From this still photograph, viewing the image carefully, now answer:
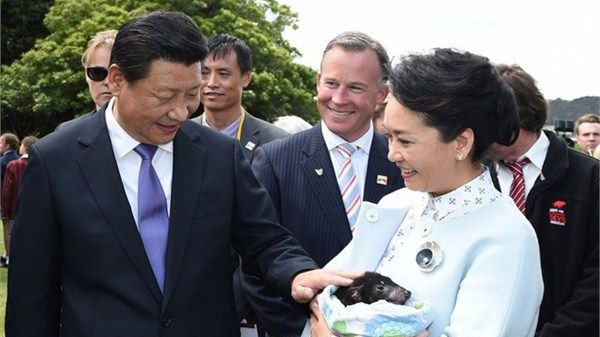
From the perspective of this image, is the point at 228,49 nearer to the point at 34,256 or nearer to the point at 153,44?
the point at 153,44

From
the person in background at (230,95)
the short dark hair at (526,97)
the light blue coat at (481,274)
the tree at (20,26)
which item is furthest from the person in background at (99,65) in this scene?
the tree at (20,26)

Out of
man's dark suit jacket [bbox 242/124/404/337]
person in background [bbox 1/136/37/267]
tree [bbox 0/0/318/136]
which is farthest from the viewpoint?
tree [bbox 0/0/318/136]

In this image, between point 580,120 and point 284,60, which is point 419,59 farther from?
point 284,60

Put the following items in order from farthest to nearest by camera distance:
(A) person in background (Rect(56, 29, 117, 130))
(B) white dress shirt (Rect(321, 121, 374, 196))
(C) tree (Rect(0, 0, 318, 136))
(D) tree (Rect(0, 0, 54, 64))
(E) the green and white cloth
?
(D) tree (Rect(0, 0, 54, 64))
(C) tree (Rect(0, 0, 318, 136))
(A) person in background (Rect(56, 29, 117, 130))
(B) white dress shirt (Rect(321, 121, 374, 196))
(E) the green and white cloth

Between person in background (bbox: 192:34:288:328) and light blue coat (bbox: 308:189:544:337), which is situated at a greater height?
light blue coat (bbox: 308:189:544:337)

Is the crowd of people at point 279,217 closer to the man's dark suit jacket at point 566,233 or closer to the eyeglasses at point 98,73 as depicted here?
the man's dark suit jacket at point 566,233

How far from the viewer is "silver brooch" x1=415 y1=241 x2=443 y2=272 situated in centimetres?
298

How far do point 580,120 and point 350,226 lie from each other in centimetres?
839

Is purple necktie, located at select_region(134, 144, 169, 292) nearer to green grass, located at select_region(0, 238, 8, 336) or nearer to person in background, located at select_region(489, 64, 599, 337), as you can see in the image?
person in background, located at select_region(489, 64, 599, 337)

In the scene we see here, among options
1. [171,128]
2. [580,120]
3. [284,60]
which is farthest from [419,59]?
[284,60]

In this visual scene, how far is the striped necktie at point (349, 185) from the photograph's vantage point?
4359 mm

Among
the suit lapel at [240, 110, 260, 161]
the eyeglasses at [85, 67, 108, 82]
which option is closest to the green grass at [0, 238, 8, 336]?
the suit lapel at [240, 110, 260, 161]

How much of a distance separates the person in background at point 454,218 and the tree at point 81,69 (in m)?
35.2

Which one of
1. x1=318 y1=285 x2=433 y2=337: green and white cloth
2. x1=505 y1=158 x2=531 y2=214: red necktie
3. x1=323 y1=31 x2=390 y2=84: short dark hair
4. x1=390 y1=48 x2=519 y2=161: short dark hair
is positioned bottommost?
x1=318 y1=285 x2=433 y2=337: green and white cloth
